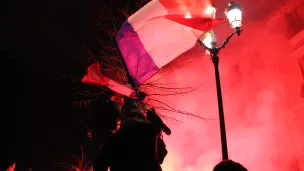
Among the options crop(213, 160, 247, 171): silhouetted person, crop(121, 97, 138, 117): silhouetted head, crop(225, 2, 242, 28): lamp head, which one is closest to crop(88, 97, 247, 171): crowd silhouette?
crop(121, 97, 138, 117): silhouetted head

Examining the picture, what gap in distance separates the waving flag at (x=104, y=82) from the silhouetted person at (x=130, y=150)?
82 cm

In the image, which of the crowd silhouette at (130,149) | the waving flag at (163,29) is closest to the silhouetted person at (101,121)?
the crowd silhouette at (130,149)

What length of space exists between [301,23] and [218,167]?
1919 centimetres

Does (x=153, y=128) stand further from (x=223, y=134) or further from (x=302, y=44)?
(x=302, y=44)

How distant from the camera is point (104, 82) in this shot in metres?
3.38

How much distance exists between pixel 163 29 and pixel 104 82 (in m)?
1.69

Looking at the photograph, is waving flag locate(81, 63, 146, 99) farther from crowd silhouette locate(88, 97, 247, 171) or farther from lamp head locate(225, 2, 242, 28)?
lamp head locate(225, 2, 242, 28)

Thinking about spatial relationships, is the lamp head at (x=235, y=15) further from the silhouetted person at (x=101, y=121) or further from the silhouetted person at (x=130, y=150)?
the silhouetted person at (x=130, y=150)

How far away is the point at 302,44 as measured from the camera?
1848 cm

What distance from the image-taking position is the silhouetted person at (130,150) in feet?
8.11

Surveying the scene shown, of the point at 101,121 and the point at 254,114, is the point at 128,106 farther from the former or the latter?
the point at 254,114

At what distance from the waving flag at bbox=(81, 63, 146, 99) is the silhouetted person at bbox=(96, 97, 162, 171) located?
82cm

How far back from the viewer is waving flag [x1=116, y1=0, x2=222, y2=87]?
169 inches

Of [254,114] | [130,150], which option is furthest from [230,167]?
[254,114]
